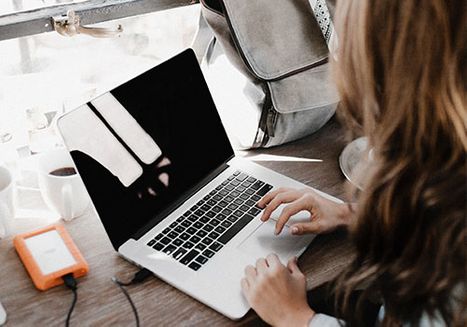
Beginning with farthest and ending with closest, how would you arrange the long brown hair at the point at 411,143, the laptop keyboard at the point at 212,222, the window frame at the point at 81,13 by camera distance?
the window frame at the point at 81,13
the laptop keyboard at the point at 212,222
the long brown hair at the point at 411,143

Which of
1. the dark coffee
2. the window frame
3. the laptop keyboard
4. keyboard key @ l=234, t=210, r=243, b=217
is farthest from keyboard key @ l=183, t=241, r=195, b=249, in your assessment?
the window frame

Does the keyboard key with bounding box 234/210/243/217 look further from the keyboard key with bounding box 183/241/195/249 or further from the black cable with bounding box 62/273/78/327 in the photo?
the black cable with bounding box 62/273/78/327

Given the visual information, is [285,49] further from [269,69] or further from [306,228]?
[306,228]

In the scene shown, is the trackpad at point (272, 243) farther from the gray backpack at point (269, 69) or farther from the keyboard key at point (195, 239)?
the gray backpack at point (269, 69)

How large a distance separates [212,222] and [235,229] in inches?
1.6

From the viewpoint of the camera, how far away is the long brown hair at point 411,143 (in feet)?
2.20

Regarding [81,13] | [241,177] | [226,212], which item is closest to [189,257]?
[226,212]

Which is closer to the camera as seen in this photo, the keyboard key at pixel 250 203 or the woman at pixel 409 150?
the woman at pixel 409 150

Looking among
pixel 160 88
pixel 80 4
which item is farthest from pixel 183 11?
pixel 160 88

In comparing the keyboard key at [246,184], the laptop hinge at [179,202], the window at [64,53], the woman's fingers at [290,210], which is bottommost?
the woman's fingers at [290,210]

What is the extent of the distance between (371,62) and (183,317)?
434mm

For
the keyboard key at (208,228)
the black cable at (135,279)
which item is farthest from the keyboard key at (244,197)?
the black cable at (135,279)

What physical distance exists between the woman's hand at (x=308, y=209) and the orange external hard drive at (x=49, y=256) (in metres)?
0.31

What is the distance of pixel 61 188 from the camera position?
98 cm
